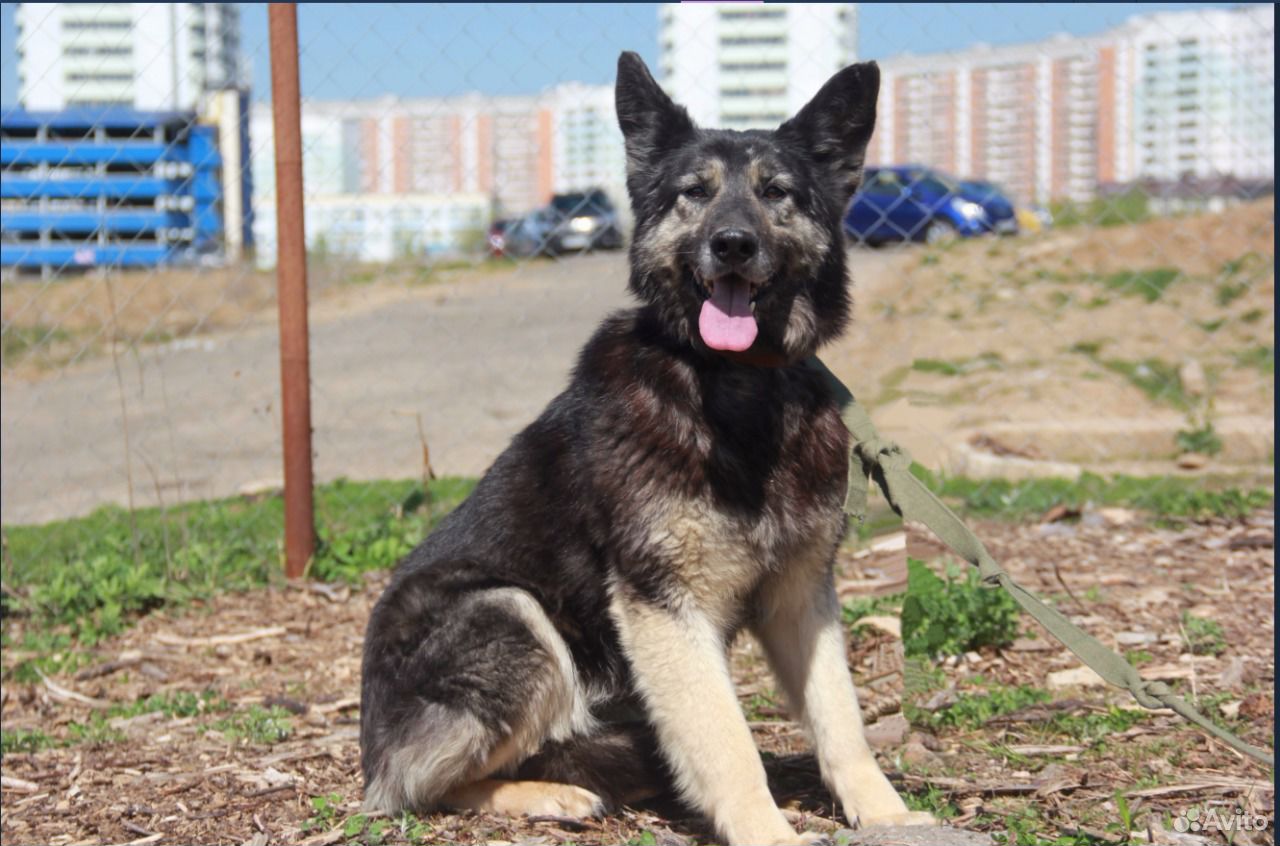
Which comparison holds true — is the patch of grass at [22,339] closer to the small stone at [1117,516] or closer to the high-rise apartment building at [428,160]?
the high-rise apartment building at [428,160]

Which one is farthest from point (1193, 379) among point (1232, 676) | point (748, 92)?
point (1232, 676)

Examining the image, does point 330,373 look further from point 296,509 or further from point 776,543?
point 776,543

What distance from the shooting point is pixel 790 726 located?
4.27 meters

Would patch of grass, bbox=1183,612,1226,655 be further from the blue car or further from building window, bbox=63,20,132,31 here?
building window, bbox=63,20,132,31

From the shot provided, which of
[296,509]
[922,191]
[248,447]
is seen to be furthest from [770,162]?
[248,447]

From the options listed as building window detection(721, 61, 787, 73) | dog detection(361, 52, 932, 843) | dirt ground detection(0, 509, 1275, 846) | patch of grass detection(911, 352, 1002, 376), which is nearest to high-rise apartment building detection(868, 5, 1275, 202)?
building window detection(721, 61, 787, 73)

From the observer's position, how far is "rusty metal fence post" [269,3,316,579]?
590 centimetres

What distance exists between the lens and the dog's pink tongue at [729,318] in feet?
10.8

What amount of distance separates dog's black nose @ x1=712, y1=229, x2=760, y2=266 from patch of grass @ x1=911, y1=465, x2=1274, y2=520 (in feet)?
10.6

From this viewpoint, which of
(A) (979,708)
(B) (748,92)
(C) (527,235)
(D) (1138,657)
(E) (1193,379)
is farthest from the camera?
(E) (1193,379)

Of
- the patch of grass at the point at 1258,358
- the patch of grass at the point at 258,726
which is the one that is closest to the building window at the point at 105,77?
the patch of grass at the point at 258,726

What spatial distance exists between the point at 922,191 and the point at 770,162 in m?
5.05

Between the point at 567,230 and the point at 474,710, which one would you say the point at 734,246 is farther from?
the point at 567,230

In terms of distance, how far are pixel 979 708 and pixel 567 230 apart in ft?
13.2
